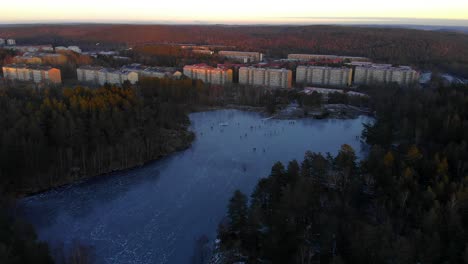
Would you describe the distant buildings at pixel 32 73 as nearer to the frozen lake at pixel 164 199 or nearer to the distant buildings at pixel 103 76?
the distant buildings at pixel 103 76

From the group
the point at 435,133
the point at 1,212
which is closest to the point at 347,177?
the point at 435,133

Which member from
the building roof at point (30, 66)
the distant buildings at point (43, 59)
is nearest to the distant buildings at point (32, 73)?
the building roof at point (30, 66)

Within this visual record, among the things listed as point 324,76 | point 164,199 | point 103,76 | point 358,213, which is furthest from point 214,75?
point 358,213

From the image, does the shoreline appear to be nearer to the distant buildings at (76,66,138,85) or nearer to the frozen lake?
the frozen lake

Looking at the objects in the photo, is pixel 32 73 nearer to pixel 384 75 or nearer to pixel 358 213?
pixel 358 213

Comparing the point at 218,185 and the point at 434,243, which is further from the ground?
the point at 434,243

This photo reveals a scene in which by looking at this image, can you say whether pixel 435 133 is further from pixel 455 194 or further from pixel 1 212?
pixel 1 212
